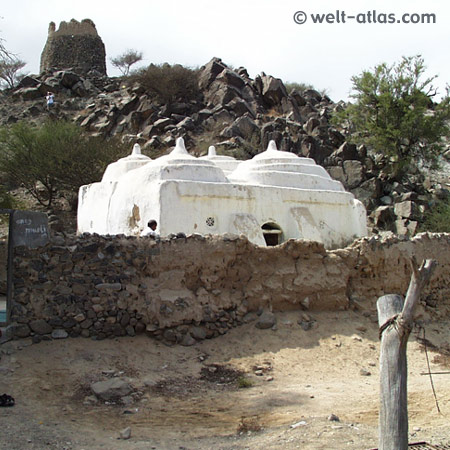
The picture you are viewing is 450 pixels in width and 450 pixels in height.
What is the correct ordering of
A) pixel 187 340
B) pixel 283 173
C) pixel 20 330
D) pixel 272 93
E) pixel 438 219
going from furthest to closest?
pixel 272 93 → pixel 438 219 → pixel 283 173 → pixel 187 340 → pixel 20 330

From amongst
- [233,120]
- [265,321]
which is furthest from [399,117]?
[265,321]

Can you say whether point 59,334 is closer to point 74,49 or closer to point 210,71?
point 210,71

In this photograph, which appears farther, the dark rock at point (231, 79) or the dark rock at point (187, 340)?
the dark rock at point (231, 79)

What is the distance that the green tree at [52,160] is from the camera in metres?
25.4

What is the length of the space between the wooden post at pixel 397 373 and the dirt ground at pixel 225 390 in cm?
88

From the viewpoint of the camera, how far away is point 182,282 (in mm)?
9070

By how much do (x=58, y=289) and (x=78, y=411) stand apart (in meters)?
2.24

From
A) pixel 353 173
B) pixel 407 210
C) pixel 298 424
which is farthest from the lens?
pixel 353 173

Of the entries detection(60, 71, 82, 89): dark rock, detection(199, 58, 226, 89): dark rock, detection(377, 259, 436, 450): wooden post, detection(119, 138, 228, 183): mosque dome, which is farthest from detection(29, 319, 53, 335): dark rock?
detection(60, 71, 82, 89): dark rock

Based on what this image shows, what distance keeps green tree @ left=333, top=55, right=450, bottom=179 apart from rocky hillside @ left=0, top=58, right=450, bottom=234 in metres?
1.01

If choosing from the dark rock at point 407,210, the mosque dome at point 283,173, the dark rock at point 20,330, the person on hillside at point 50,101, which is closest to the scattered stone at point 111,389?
the dark rock at point 20,330

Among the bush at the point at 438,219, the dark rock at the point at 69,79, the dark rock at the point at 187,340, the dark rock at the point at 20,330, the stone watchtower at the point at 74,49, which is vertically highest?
the stone watchtower at the point at 74,49

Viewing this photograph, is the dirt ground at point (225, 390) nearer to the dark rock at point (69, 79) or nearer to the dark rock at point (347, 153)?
the dark rock at point (347, 153)

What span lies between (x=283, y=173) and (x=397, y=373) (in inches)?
473
